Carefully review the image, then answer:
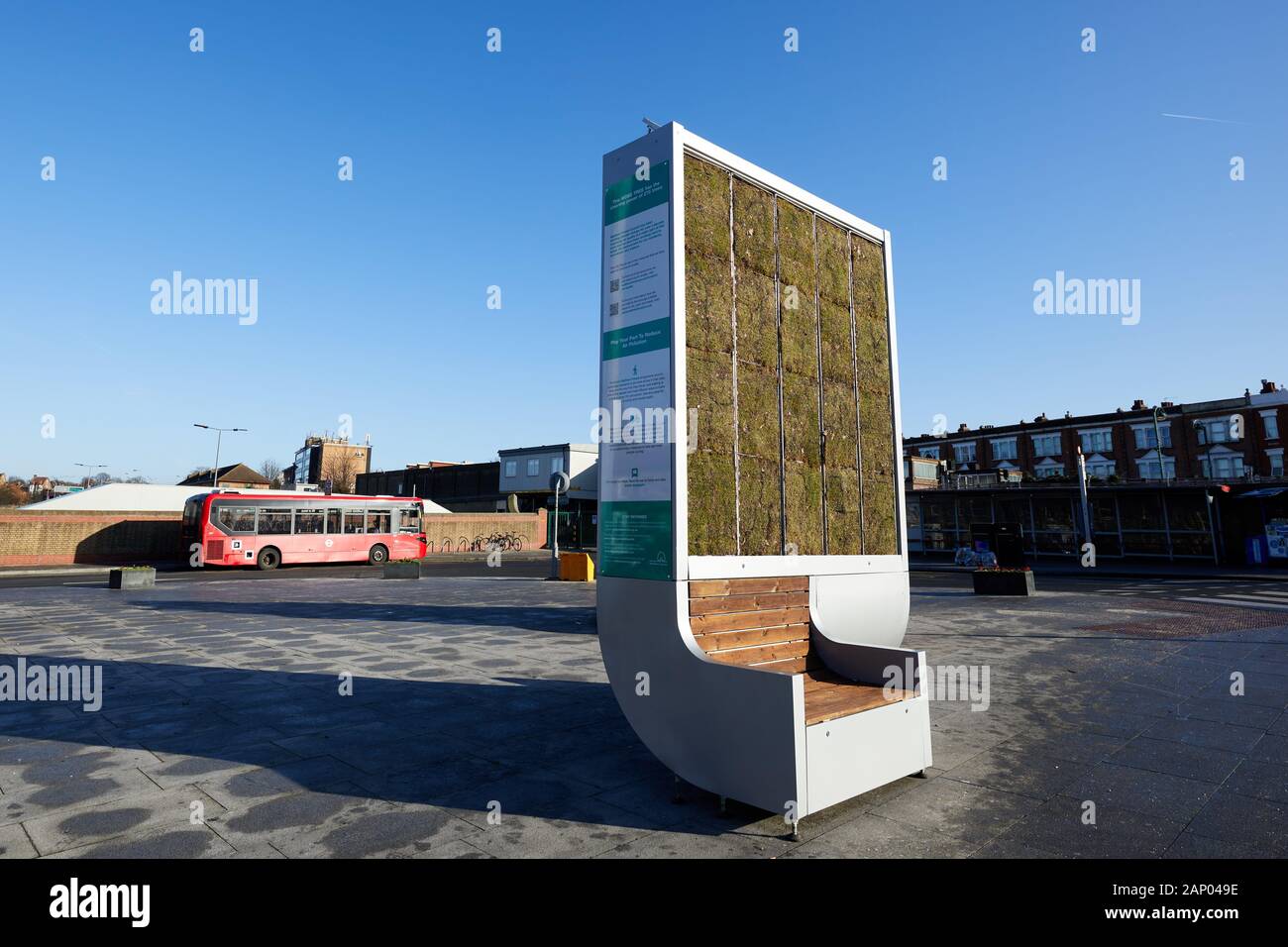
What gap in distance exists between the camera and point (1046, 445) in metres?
55.3

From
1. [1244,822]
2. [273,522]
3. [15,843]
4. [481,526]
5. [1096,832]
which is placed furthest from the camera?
[481,526]

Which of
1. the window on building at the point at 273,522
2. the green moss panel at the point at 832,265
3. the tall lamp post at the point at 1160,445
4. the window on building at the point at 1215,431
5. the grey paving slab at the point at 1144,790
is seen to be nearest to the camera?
the grey paving slab at the point at 1144,790

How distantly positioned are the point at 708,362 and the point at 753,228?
158 centimetres

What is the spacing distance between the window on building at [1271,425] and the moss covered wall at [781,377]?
5386cm

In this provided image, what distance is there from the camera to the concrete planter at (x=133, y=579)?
65.3ft

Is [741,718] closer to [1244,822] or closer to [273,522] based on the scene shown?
[1244,822]

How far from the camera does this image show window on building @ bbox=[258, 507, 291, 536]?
2756 cm

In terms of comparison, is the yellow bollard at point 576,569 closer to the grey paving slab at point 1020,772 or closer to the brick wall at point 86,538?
the grey paving slab at point 1020,772

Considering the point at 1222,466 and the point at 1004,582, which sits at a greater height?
the point at 1222,466

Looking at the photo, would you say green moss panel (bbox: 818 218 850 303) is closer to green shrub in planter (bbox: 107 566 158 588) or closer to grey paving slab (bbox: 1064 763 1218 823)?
grey paving slab (bbox: 1064 763 1218 823)

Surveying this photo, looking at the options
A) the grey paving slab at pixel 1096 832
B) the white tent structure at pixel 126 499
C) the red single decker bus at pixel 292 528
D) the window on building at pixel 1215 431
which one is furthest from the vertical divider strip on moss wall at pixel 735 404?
the window on building at pixel 1215 431

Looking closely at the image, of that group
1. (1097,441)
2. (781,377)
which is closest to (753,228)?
(781,377)
